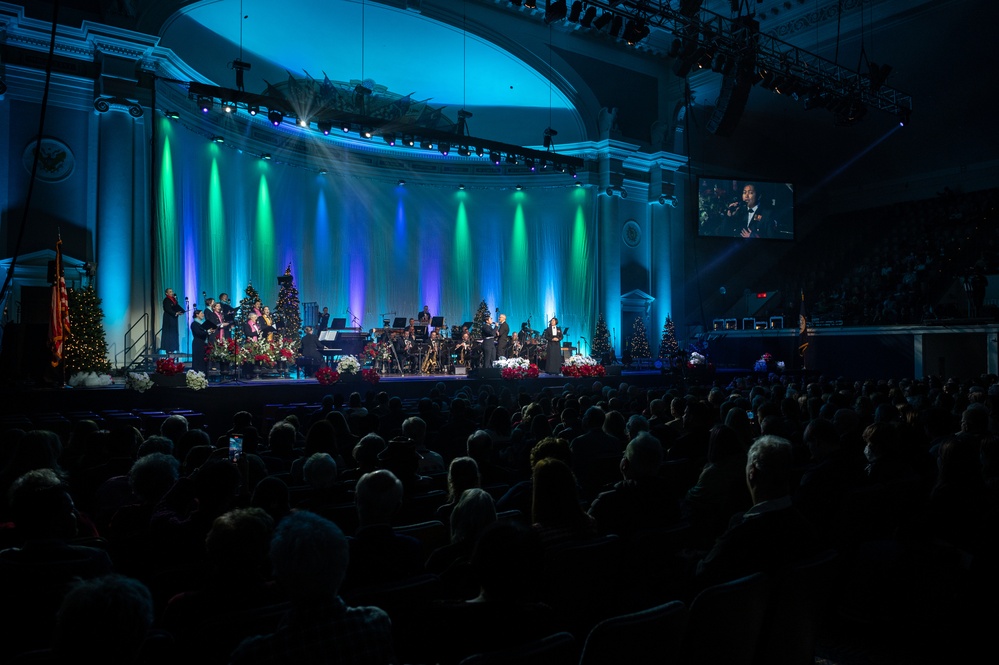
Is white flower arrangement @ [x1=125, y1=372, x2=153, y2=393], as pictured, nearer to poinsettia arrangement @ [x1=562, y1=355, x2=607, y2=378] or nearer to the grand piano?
the grand piano

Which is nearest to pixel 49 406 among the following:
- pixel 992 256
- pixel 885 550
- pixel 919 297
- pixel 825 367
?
pixel 885 550

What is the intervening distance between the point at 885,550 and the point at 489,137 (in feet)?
69.1

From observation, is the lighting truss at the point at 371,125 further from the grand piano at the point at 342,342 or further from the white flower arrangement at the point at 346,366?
the white flower arrangement at the point at 346,366

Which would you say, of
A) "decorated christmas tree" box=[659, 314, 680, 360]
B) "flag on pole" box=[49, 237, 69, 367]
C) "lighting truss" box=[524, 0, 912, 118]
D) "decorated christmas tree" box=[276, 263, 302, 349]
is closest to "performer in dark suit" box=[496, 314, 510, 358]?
"decorated christmas tree" box=[276, 263, 302, 349]

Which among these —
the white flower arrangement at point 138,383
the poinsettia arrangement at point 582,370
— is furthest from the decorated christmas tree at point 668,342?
the white flower arrangement at point 138,383

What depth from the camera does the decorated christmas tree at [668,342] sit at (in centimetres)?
2047

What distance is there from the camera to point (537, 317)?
23.0 metres

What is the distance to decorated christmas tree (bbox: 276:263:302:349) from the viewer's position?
632 inches

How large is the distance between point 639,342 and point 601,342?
1557 millimetres

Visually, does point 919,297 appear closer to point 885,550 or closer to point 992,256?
point 992,256

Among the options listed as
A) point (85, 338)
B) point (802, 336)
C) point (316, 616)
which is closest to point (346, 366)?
point (85, 338)

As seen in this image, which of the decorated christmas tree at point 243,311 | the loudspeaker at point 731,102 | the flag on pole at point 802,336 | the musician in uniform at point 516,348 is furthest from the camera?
the flag on pole at point 802,336

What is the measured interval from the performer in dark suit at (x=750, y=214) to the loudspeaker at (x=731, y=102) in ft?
29.4

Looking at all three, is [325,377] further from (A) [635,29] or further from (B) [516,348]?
(A) [635,29]
